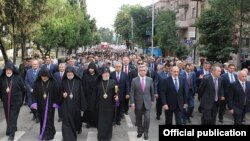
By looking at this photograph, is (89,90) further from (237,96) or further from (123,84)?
(237,96)

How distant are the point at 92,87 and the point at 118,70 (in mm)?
1217

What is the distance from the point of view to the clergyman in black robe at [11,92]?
11.6 metres

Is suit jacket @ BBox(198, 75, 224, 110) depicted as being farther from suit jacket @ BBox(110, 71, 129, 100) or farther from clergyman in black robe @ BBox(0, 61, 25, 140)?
clergyman in black robe @ BBox(0, 61, 25, 140)

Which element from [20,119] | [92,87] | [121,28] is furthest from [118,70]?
[121,28]

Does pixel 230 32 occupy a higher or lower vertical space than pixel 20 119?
higher

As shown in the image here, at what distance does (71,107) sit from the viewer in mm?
11078

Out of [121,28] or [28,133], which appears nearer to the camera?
[28,133]

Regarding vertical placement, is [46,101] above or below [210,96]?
below

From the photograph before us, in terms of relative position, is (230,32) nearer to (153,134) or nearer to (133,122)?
(133,122)

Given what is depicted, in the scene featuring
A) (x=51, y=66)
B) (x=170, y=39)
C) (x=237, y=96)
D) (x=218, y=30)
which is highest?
(x=218, y=30)

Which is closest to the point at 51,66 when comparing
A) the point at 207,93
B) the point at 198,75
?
the point at 198,75

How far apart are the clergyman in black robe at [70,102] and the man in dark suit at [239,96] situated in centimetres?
385

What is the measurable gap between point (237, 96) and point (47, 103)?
4882 mm

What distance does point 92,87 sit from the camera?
525 inches
